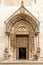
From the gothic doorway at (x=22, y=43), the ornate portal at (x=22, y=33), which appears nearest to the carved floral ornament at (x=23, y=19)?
A: the ornate portal at (x=22, y=33)

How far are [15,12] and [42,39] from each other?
2.20 m

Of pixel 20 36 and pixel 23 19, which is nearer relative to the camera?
pixel 23 19

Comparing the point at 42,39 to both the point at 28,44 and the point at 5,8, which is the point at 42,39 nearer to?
the point at 28,44

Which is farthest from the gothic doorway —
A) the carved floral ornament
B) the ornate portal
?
the carved floral ornament

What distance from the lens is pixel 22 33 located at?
13.7 m

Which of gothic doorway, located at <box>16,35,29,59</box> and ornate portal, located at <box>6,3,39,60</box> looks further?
gothic doorway, located at <box>16,35,29,59</box>

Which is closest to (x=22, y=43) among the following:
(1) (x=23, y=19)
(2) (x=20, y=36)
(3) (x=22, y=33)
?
(2) (x=20, y=36)

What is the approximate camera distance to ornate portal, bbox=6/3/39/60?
13.4 m

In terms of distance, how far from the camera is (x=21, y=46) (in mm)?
13781

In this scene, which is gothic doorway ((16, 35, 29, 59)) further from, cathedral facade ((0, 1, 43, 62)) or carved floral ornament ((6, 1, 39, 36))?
carved floral ornament ((6, 1, 39, 36))

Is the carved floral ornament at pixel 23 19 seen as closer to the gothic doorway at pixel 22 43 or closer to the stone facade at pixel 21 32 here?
the stone facade at pixel 21 32

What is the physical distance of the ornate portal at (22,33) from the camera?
13391 mm

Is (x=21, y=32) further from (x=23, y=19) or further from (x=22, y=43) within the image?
(x=23, y=19)

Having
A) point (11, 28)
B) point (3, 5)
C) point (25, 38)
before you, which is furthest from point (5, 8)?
point (25, 38)
